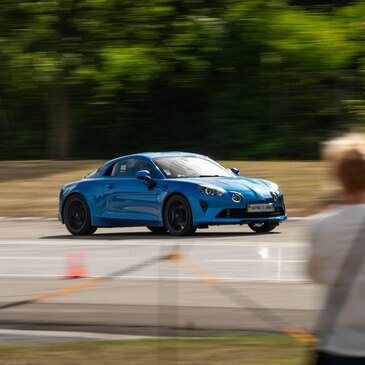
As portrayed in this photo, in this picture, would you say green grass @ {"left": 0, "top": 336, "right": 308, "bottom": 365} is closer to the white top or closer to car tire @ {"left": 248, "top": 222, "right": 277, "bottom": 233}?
the white top

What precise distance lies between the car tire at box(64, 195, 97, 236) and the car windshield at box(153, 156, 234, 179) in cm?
141

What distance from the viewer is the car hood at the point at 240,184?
1798 cm

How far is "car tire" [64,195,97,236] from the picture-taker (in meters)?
19.3

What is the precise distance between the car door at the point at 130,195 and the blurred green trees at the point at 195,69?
1342 centimetres

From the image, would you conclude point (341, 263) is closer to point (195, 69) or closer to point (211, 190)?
point (211, 190)

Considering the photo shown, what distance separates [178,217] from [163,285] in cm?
615

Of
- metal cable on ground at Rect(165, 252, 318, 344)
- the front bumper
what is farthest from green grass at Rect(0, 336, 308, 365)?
the front bumper

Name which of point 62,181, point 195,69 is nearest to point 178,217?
point 62,181

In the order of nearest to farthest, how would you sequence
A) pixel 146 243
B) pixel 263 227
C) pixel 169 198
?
pixel 146 243 < pixel 169 198 < pixel 263 227

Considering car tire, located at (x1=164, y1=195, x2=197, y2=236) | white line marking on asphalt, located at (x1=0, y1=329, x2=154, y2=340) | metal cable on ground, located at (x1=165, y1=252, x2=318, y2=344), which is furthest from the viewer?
car tire, located at (x1=164, y1=195, x2=197, y2=236)

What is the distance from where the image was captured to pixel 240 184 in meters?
18.1

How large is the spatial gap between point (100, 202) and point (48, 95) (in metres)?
16.7

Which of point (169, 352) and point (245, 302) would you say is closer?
point (169, 352)

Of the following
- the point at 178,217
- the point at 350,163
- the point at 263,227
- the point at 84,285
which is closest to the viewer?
→ the point at 350,163
